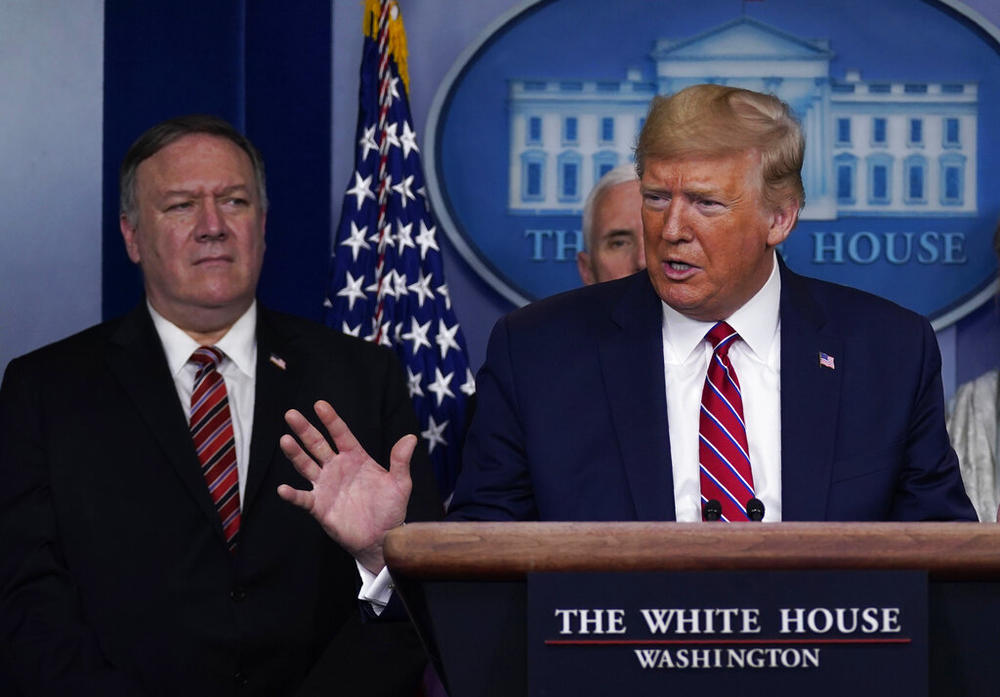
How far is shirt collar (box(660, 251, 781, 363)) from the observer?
6.48 ft

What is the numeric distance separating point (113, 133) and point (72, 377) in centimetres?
102

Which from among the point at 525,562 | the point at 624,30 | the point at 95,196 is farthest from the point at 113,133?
the point at 525,562

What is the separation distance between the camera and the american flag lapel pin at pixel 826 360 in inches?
75.9

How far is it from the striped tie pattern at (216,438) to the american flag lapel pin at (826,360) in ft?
4.21

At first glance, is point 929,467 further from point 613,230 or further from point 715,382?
point 613,230

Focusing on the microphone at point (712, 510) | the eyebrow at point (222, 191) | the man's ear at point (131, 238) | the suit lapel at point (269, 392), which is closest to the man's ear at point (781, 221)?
the microphone at point (712, 510)

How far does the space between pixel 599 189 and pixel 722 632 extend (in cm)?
249

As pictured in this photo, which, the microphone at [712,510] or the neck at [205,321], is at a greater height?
the neck at [205,321]

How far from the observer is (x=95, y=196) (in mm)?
3598

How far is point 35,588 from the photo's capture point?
8.46ft

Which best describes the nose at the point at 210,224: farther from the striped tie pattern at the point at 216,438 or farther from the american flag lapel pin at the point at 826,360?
the american flag lapel pin at the point at 826,360

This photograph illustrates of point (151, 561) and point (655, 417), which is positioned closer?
point (655, 417)

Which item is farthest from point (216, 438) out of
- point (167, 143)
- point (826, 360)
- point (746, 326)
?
point (826, 360)

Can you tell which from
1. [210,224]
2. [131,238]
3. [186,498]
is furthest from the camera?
[131,238]
